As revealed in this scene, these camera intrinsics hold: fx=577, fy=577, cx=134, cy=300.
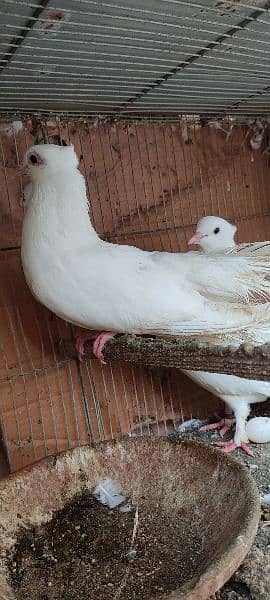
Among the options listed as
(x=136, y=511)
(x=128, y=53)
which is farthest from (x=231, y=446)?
(x=128, y=53)

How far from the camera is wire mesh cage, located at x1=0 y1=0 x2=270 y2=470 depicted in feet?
4.16

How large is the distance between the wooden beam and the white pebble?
0.71 meters

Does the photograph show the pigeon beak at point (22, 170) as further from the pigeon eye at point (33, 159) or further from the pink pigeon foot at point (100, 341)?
the pink pigeon foot at point (100, 341)

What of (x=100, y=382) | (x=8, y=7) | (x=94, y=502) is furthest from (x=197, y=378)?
(x=8, y=7)

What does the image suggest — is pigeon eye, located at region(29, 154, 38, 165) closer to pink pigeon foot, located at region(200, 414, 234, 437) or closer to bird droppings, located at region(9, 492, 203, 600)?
bird droppings, located at region(9, 492, 203, 600)

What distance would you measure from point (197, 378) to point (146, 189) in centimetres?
79

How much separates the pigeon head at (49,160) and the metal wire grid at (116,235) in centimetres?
24

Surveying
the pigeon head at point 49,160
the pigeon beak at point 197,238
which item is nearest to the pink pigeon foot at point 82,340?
the pigeon head at point 49,160

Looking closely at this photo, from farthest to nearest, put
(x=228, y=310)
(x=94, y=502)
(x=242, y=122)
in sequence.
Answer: (x=242, y=122) < (x=228, y=310) < (x=94, y=502)

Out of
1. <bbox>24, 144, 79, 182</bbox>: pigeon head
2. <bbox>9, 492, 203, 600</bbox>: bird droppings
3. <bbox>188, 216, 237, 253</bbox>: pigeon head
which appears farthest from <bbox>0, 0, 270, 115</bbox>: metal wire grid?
<bbox>9, 492, 203, 600</bbox>: bird droppings

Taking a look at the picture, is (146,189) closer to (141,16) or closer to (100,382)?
(100,382)

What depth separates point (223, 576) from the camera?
1024mm

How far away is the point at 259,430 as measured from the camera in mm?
2148

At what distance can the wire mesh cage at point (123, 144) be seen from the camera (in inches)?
49.9
